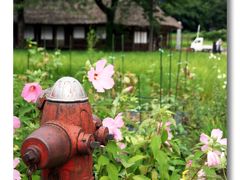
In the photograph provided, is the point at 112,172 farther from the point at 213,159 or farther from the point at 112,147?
the point at 213,159

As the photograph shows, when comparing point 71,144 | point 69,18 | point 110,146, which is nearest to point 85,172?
point 71,144

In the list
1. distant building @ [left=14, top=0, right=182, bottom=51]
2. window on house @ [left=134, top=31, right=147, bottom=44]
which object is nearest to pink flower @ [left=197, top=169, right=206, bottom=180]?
distant building @ [left=14, top=0, right=182, bottom=51]

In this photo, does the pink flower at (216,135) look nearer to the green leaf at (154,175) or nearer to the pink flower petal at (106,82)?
the green leaf at (154,175)

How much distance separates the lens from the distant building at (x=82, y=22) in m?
21.9

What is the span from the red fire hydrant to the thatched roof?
20.9 metres

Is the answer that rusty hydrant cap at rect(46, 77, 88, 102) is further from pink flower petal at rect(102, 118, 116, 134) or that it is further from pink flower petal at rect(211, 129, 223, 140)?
pink flower petal at rect(211, 129, 223, 140)

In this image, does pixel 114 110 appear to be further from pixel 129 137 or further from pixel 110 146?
pixel 110 146

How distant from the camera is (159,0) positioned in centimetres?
2255

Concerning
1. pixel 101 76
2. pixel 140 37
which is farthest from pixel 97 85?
pixel 140 37

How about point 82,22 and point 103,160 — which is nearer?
point 103,160

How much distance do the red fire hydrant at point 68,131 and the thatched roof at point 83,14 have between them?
20892mm

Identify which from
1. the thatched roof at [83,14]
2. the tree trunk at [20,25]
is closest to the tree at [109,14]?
the thatched roof at [83,14]

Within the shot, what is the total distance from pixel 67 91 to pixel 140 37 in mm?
22353

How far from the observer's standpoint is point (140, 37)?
2317 centimetres
